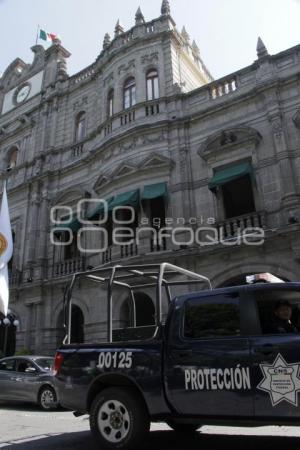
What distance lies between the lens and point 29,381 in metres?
10.7

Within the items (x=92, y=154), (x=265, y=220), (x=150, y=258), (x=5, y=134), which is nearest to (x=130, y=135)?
(x=92, y=154)

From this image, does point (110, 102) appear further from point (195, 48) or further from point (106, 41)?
point (195, 48)

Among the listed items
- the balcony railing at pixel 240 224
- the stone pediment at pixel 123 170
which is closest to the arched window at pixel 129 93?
the stone pediment at pixel 123 170

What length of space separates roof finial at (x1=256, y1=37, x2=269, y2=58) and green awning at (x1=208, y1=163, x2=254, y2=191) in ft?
16.4

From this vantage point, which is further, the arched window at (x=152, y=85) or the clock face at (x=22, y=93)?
the clock face at (x=22, y=93)

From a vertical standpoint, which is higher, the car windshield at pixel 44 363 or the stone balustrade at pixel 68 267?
the stone balustrade at pixel 68 267

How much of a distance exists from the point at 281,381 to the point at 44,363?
889 cm

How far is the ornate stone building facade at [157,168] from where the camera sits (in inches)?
532

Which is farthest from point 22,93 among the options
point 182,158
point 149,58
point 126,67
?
point 182,158

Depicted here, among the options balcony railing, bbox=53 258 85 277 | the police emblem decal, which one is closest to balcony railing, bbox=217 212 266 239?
balcony railing, bbox=53 258 85 277

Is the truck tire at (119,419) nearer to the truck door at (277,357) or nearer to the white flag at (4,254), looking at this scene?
the truck door at (277,357)

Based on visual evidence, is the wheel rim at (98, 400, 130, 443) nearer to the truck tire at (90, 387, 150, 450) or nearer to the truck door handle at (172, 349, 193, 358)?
the truck tire at (90, 387, 150, 450)

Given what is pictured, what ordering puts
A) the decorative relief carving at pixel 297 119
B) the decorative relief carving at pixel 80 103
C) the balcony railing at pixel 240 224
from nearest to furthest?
the balcony railing at pixel 240 224 → the decorative relief carving at pixel 297 119 → the decorative relief carving at pixel 80 103

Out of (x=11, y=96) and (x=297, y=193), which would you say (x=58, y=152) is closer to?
(x=11, y=96)
